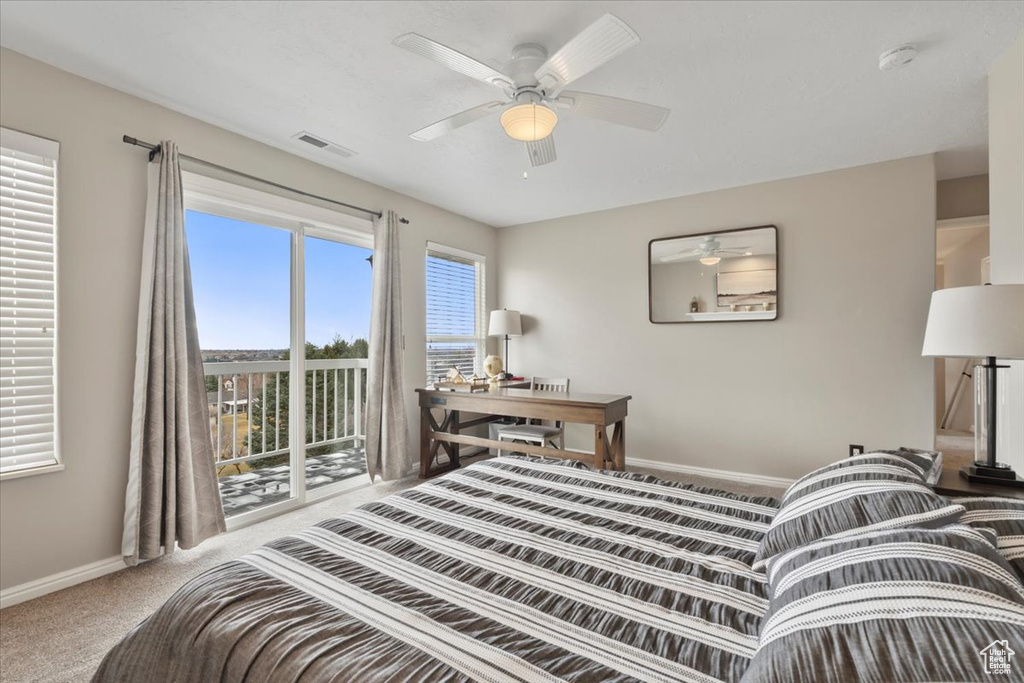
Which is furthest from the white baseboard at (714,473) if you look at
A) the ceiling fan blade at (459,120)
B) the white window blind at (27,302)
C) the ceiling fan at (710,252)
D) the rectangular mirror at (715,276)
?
the white window blind at (27,302)

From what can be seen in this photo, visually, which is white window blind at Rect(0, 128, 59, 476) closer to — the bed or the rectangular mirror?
the bed

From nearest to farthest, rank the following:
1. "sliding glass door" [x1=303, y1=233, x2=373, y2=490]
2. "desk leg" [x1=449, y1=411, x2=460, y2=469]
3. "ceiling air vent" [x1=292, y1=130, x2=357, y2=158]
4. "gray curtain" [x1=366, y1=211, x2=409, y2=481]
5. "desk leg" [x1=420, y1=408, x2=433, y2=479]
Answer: "ceiling air vent" [x1=292, y1=130, x2=357, y2=158] → "sliding glass door" [x1=303, y1=233, x2=373, y2=490] → "gray curtain" [x1=366, y1=211, x2=409, y2=481] → "desk leg" [x1=420, y1=408, x2=433, y2=479] → "desk leg" [x1=449, y1=411, x2=460, y2=469]

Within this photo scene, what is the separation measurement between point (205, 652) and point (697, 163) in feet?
12.8

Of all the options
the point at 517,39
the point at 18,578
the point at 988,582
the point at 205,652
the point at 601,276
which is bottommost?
the point at 18,578

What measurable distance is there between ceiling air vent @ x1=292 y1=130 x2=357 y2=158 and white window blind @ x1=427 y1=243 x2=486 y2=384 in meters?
1.33

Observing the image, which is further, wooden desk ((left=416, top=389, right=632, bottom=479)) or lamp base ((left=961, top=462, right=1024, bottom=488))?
wooden desk ((left=416, top=389, right=632, bottom=479))

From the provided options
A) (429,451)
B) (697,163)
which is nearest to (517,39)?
(697,163)

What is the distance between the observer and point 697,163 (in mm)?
3566

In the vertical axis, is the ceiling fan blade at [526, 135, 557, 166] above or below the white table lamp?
above

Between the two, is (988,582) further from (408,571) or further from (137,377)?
(137,377)

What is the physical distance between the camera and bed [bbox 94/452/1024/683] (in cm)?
73

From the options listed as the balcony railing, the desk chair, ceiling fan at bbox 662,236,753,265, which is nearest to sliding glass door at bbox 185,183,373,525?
the balcony railing

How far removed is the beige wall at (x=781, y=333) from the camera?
3.49m

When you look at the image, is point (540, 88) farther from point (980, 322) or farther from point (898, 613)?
point (898, 613)
